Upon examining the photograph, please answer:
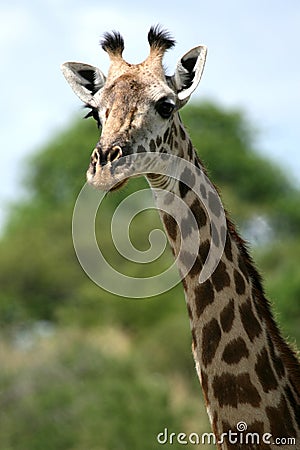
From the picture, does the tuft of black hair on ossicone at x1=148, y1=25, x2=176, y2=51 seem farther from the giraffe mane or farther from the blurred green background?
the blurred green background

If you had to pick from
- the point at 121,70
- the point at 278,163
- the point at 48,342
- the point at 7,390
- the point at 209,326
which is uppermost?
the point at 278,163

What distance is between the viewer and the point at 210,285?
7.41 m

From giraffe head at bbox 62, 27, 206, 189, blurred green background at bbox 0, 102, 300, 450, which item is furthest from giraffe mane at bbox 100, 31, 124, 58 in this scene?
blurred green background at bbox 0, 102, 300, 450

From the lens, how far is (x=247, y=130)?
59.5 meters

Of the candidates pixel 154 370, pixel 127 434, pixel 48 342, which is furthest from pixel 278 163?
pixel 127 434

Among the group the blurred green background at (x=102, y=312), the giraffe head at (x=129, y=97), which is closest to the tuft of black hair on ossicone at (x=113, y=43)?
the giraffe head at (x=129, y=97)

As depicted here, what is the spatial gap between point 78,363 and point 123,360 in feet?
4.11

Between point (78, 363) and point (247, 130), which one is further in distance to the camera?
point (247, 130)

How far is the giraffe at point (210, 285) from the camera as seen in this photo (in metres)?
7.19

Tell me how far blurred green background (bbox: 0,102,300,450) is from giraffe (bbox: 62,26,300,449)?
11.2m

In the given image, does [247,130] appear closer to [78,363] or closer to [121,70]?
[78,363]

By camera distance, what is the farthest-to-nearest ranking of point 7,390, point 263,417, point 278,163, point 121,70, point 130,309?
point 278,163 < point 130,309 < point 7,390 < point 121,70 < point 263,417

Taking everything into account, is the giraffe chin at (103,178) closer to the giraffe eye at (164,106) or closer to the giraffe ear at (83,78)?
the giraffe eye at (164,106)

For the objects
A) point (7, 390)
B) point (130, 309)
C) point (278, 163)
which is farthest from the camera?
point (278, 163)
